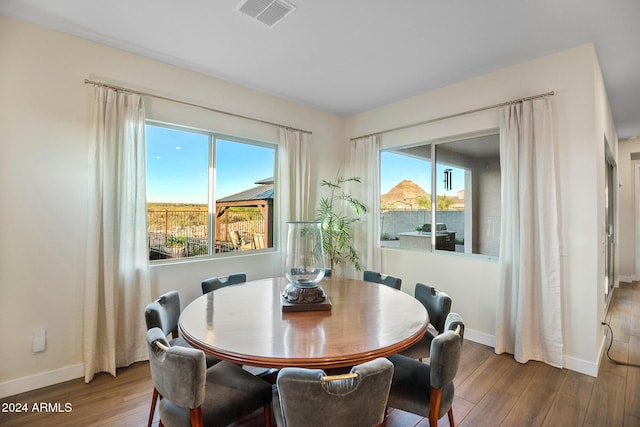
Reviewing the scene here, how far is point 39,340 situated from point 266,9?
3.10 meters

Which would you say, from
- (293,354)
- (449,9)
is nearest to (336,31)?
(449,9)

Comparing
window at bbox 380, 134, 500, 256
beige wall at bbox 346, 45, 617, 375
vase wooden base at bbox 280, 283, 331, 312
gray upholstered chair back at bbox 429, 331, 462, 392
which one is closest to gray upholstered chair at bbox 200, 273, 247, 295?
vase wooden base at bbox 280, 283, 331, 312

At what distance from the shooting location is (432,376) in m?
1.41

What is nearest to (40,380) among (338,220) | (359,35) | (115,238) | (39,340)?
(39,340)

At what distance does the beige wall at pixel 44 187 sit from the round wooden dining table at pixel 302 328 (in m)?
1.39

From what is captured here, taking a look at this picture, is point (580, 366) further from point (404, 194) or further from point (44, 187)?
point (44, 187)

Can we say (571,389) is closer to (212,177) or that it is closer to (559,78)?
(559,78)

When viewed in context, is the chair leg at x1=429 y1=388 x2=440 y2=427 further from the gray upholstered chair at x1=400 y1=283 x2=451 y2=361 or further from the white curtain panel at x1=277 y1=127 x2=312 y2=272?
the white curtain panel at x1=277 y1=127 x2=312 y2=272

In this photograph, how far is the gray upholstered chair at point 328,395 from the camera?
3.59 feet

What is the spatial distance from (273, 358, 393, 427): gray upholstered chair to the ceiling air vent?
2316 mm

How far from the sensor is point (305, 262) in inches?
77.4

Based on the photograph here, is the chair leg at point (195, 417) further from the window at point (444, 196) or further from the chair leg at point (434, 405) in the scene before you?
the window at point (444, 196)

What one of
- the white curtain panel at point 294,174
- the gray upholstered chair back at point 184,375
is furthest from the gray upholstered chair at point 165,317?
the white curtain panel at point 294,174

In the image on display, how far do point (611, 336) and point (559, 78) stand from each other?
2.89 m
